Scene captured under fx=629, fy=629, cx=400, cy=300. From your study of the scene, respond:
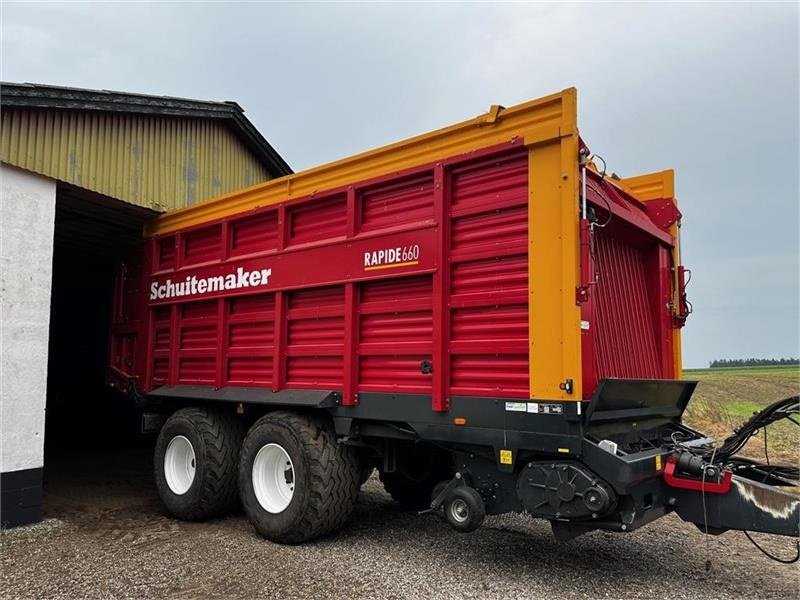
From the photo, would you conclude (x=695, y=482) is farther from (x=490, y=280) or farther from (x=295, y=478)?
(x=295, y=478)

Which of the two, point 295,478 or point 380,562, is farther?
point 295,478

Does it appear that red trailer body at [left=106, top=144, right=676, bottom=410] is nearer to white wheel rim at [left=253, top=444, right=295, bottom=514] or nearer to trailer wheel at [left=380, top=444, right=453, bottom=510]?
white wheel rim at [left=253, top=444, right=295, bottom=514]

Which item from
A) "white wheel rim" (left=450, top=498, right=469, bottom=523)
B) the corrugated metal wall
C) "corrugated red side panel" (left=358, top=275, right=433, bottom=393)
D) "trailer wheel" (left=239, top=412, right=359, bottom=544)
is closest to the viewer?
"white wheel rim" (left=450, top=498, right=469, bottom=523)

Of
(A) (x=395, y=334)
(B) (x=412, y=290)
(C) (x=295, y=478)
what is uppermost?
(B) (x=412, y=290)

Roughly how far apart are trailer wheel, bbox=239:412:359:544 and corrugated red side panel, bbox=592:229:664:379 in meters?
2.29

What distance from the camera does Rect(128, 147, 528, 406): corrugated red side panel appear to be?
14.6 feet

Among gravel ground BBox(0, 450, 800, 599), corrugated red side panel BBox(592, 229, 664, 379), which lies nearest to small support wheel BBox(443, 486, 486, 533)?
gravel ground BBox(0, 450, 800, 599)

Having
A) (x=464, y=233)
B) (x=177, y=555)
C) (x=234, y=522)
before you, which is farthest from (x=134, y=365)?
(x=464, y=233)

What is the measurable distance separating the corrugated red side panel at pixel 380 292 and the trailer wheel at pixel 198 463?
0.46 m

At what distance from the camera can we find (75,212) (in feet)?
26.1

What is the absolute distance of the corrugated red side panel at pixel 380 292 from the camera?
4.46m

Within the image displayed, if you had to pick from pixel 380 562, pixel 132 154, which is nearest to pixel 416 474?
pixel 380 562

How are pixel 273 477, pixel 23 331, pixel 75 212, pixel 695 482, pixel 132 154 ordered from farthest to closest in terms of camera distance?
1. pixel 132 154
2. pixel 75 212
3. pixel 23 331
4. pixel 273 477
5. pixel 695 482

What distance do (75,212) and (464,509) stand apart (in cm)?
631
